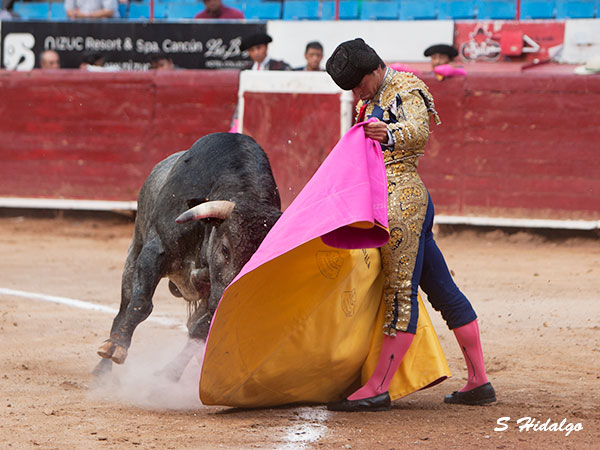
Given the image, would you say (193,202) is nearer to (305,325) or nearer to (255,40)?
(305,325)

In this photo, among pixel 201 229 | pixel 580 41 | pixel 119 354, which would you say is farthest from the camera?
pixel 580 41

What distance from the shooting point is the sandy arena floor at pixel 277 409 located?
2553 mm

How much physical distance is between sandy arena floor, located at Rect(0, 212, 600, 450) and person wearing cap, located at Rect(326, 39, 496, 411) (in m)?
0.11

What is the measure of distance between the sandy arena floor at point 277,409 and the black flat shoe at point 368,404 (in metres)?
0.03

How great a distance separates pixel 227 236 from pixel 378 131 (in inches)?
30.0

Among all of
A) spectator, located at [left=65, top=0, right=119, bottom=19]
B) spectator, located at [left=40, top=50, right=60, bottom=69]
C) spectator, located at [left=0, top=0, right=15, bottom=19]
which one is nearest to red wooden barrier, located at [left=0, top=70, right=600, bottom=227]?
spectator, located at [left=40, top=50, right=60, bottom=69]

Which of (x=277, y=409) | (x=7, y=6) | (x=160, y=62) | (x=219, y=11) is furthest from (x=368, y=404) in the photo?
(x=7, y=6)

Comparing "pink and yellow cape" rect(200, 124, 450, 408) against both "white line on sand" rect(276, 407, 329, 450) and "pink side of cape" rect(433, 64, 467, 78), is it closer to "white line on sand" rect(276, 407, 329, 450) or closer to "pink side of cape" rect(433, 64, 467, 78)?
"white line on sand" rect(276, 407, 329, 450)

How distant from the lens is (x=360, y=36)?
8.20 m

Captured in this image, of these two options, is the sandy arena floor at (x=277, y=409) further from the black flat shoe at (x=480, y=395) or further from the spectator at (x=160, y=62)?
the spectator at (x=160, y=62)

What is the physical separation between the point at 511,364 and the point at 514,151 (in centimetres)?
368

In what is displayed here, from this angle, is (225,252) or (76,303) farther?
(76,303)

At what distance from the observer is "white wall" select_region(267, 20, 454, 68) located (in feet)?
27.0

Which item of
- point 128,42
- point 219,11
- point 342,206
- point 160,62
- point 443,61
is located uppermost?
point 219,11
